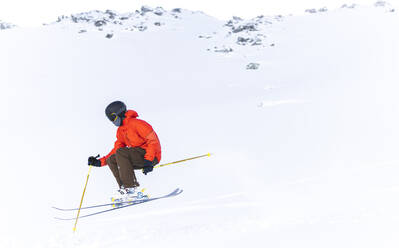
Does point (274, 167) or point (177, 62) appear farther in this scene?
point (177, 62)

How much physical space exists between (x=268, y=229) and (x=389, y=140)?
4414mm

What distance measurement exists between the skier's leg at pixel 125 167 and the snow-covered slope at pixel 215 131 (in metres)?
0.41

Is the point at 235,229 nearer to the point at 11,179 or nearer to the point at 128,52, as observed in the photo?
the point at 11,179

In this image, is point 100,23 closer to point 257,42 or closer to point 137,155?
point 257,42

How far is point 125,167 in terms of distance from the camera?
18.2 feet

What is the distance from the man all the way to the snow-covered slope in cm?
48

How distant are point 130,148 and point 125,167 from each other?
26 centimetres

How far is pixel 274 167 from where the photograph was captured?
680 centimetres

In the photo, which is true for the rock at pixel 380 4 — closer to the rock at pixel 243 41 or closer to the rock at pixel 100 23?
the rock at pixel 243 41

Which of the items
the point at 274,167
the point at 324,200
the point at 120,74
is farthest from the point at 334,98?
the point at 120,74

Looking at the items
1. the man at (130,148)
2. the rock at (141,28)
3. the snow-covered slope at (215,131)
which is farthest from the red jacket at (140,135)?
the rock at (141,28)

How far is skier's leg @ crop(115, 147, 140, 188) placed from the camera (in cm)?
552

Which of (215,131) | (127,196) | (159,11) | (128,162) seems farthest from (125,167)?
(159,11)

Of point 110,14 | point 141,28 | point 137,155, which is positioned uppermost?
point 137,155
